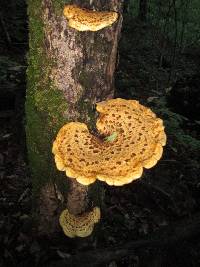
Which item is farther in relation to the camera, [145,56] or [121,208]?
[145,56]

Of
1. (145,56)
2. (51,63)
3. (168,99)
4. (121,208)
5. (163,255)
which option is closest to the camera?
(51,63)

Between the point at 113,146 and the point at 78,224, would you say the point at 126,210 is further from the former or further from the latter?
the point at 113,146

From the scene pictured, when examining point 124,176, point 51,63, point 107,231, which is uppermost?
point 51,63

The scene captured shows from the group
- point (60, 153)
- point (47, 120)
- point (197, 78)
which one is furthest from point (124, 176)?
point (197, 78)

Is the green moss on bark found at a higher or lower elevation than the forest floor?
higher

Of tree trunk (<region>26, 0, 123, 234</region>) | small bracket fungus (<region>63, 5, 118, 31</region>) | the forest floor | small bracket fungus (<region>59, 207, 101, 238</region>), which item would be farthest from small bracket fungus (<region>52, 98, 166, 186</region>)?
the forest floor

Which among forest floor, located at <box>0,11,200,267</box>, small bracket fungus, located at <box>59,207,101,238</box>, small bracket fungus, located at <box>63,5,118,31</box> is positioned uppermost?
small bracket fungus, located at <box>63,5,118,31</box>

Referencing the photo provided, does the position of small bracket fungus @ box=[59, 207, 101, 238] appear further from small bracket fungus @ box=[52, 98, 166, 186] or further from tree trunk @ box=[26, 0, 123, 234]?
small bracket fungus @ box=[52, 98, 166, 186]

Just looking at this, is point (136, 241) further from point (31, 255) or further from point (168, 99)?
point (168, 99)
